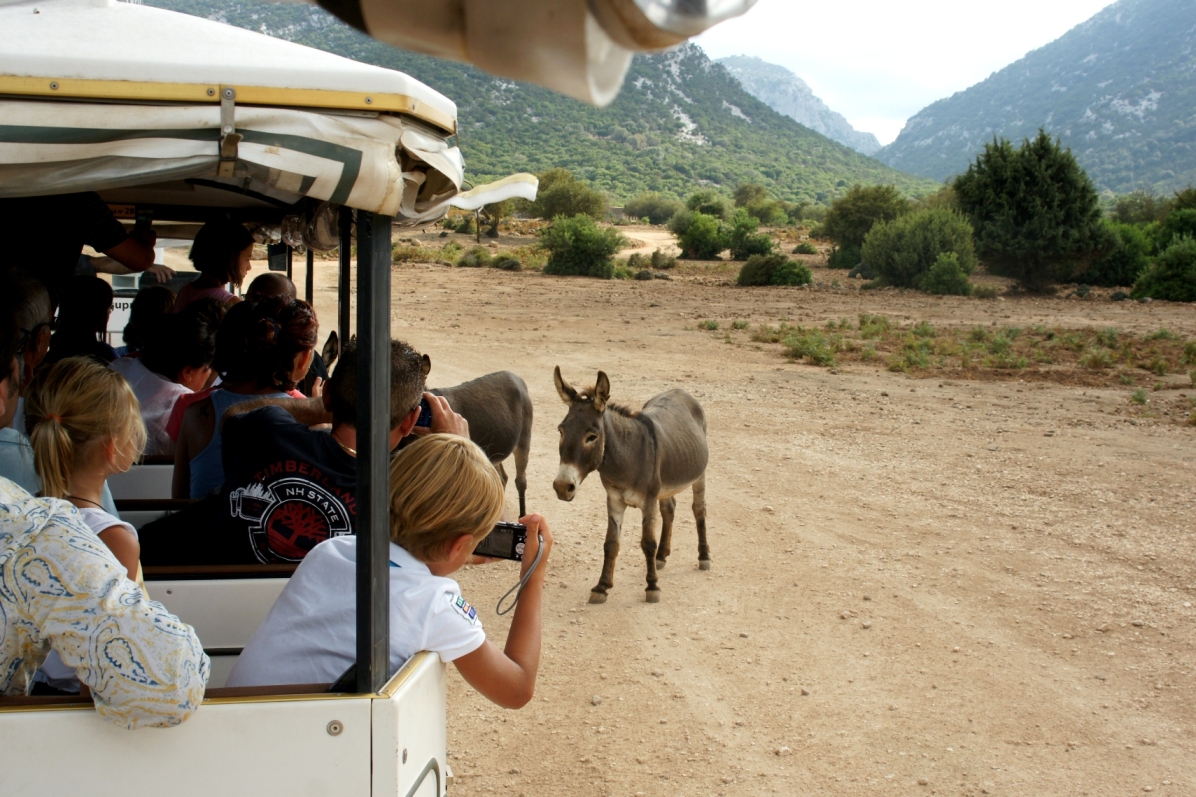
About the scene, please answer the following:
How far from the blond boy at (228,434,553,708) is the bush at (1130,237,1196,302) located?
81.6 ft

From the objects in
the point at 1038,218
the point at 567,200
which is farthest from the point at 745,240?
the point at 567,200

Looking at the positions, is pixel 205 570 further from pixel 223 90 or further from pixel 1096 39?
pixel 1096 39

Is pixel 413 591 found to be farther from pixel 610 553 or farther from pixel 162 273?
pixel 162 273

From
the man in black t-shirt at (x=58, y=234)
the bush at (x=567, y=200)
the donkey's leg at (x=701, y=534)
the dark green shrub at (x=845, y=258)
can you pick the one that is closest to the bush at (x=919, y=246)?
the dark green shrub at (x=845, y=258)

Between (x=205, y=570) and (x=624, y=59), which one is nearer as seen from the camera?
(x=624, y=59)

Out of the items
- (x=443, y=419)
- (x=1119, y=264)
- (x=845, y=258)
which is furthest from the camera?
(x=845, y=258)

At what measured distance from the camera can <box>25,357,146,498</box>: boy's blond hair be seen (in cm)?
214

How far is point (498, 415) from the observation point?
686 cm

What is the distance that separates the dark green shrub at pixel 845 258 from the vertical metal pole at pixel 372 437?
3102 cm

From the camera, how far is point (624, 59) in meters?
1.14

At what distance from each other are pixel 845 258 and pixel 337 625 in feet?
104

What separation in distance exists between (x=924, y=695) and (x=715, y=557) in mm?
2105

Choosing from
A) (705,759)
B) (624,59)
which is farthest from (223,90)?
(705,759)

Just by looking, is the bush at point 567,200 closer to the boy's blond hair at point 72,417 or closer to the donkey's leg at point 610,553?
the donkey's leg at point 610,553
